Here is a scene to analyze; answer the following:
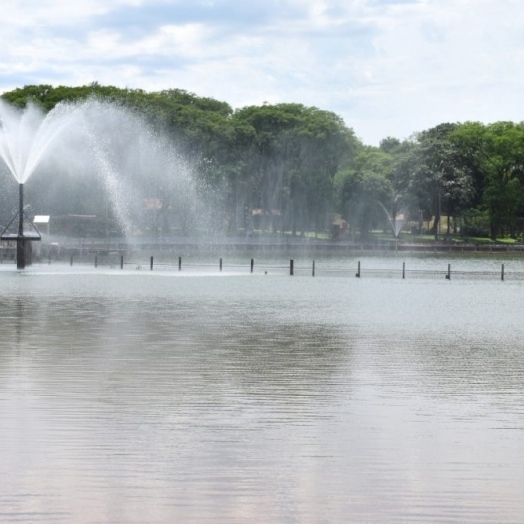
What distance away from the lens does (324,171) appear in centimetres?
18525

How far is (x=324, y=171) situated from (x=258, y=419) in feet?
547

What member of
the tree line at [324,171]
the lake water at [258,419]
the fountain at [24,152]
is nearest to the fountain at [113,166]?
the tree line at [324,171]

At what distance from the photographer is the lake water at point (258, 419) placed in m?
13.6

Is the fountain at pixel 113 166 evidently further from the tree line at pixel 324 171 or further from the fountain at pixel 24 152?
the fountain at pixel 24 152

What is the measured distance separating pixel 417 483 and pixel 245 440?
361cm

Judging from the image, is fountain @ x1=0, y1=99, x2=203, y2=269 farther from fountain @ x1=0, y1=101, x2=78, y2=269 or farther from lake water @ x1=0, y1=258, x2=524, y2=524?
lake water @ x1=0, y1=258, x2=524, y2=524

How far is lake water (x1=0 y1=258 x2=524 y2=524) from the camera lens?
13.6 m

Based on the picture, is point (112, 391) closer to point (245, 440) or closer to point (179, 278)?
point (245, 440)

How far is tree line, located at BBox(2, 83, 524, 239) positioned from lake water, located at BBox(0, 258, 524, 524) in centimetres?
12916

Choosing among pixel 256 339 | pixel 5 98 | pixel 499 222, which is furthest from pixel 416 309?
pixel 499 222

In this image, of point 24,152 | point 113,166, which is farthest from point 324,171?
point 24,152

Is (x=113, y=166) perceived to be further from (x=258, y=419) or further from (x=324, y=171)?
(x=258, y=419)

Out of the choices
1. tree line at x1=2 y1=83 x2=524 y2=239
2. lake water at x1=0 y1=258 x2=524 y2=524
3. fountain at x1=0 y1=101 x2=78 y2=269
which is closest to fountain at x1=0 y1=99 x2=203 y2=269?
tree line at x1=2 y1=83 x2=524 y2=239

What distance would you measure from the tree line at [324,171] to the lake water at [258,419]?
424 ft
